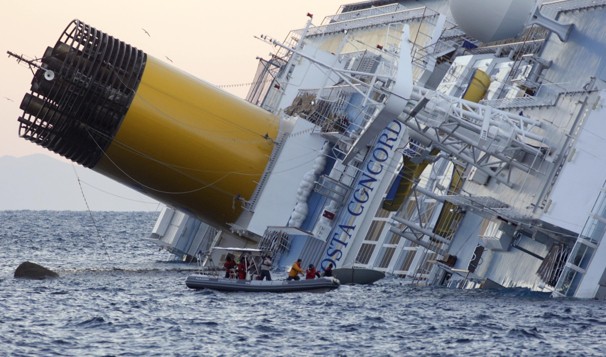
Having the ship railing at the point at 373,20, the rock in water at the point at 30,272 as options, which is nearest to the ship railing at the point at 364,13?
the ship railing at the point at 373,20

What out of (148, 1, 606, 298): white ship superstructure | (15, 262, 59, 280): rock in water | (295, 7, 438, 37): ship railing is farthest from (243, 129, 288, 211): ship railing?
(295, 7, 438, 37): ship railing

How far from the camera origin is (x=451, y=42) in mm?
69875

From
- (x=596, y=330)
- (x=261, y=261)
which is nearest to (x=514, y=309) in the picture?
(x=596, y=330)

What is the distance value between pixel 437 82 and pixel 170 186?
12360mm

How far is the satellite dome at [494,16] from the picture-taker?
57375 mm

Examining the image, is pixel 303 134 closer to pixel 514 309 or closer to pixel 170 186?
pixel 170 186

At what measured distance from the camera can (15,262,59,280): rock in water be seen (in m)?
61.5

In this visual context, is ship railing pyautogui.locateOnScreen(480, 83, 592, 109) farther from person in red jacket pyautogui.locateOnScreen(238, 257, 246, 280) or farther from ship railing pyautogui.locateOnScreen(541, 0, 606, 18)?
person in red jacket pyautogui.locateOnScreen(238, 257, 246, 280)

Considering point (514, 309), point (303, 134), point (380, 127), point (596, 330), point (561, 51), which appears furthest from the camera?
point (303, 134)

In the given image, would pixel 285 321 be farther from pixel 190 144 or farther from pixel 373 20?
pixel 373 20

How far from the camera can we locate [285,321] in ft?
149

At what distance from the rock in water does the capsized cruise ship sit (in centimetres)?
459

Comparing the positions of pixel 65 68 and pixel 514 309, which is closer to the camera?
pixel 514 309

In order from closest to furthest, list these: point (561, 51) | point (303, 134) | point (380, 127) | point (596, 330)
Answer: point (596, 330), point (380, 127), point (561, 51), point (303, 134)
